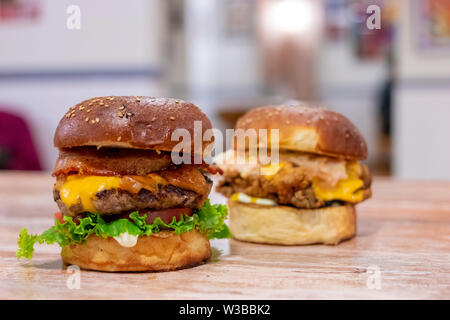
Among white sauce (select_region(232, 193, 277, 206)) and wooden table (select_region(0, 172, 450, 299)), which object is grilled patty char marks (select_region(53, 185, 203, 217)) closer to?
wooden table (select_region(0, 172, 450, 299))

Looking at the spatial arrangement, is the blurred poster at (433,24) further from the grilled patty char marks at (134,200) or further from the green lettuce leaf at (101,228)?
the grilled patty char marks at (134,200)

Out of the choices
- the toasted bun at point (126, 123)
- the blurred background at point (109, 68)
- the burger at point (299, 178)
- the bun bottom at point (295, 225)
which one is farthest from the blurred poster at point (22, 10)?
the toasted bun at point (126, 123)

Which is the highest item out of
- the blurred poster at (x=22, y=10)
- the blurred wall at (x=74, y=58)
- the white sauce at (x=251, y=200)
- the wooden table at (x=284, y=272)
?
the blurred poster at (x=22, y=10)

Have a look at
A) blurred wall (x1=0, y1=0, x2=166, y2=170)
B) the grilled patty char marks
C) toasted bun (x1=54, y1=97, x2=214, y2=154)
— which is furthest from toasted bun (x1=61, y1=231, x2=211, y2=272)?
blurred wall (x1=0, y1=0, x2=166, y2=170)

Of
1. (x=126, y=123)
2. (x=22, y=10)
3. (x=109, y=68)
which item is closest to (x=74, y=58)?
(x=109, y=68)

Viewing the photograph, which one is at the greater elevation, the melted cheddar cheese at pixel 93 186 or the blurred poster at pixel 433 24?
the blurred poster at pixel 433 24
